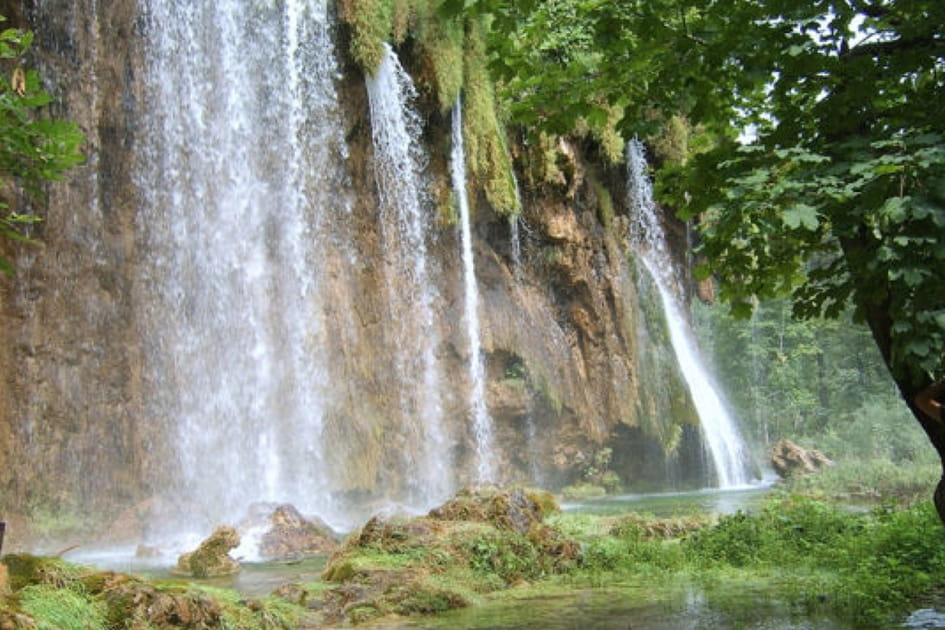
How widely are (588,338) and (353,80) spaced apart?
9283 mm

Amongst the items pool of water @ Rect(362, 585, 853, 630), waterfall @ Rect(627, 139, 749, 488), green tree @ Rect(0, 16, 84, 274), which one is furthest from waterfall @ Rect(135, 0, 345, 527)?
green tree @ Rect(0, 16, 84, 274)

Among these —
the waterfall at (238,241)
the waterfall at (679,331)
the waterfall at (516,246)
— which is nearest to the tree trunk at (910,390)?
the waterfall at (238,241)

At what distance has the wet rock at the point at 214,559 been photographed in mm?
10141

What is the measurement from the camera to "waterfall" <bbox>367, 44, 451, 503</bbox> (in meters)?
20.7

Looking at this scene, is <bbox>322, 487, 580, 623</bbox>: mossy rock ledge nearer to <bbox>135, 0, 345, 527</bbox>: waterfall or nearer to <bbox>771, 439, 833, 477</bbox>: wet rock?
<bbox>135, 0, 345, 527</bbox>: waterfall

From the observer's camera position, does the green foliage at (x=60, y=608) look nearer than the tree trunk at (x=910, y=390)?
No

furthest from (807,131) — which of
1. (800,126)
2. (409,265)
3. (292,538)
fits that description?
(409,265)

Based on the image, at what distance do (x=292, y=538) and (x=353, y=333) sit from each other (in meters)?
8.55

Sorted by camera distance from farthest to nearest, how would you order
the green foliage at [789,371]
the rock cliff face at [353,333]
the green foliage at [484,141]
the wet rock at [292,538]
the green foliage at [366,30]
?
the green foliage at [789,371]
the green foliage at [484,141]
the green foliage at [366,30]
the rock cliff face at [353,333]
the wet rock at [292,538]

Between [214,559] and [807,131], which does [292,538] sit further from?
[807,131]

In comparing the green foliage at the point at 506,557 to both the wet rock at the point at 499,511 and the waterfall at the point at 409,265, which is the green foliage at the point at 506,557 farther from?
the waterfall at the point at 409,265

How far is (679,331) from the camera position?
2734 cm

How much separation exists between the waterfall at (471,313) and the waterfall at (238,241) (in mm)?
3301

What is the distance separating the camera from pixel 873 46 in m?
4.42
